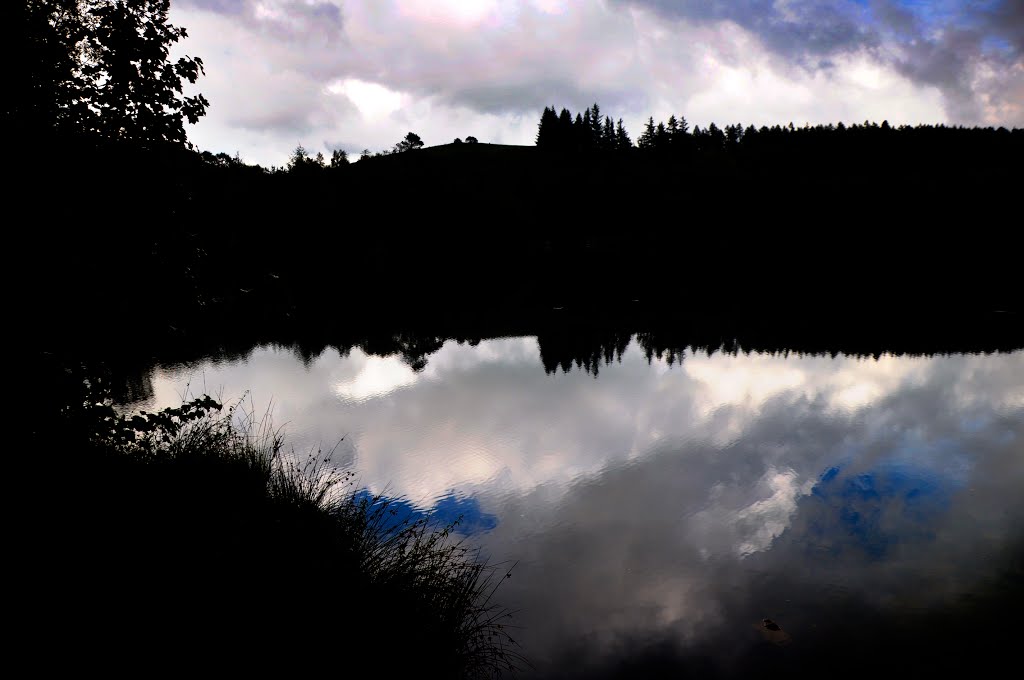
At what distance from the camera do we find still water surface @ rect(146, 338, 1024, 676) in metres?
10.4

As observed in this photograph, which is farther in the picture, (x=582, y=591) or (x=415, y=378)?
(x=415, y=378)

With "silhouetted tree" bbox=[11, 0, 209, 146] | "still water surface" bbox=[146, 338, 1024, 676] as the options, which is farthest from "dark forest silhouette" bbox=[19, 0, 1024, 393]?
"still water surface" bbox=[146, 338, 1024, 676]

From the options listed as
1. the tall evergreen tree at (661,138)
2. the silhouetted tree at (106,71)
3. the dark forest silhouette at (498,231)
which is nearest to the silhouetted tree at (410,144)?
the dark forest silhouette at (498,231)

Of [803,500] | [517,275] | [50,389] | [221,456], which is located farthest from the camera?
[517,275]

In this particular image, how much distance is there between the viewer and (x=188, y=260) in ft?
25.3

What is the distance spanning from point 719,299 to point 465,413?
4192cm

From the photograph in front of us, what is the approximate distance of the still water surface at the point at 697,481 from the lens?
10.4 meters

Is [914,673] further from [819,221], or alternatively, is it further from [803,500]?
[819,221]

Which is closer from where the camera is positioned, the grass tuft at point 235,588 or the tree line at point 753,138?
the grass tuft at point 235,588

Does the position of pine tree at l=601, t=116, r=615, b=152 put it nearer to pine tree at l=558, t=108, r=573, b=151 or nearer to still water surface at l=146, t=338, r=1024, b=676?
pine tree at l=558, t=108, r=573, b=151

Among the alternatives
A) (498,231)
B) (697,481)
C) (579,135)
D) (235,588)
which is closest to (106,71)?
(235,588)

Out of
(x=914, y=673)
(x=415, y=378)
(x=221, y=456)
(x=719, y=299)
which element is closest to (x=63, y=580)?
(x=221, y=456)

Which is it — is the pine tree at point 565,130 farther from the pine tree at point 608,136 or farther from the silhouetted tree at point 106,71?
the silhouetted tree at point 106,71

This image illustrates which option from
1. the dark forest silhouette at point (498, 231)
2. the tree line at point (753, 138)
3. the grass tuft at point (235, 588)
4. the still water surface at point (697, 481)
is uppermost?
the tree line at point (753, 138)
